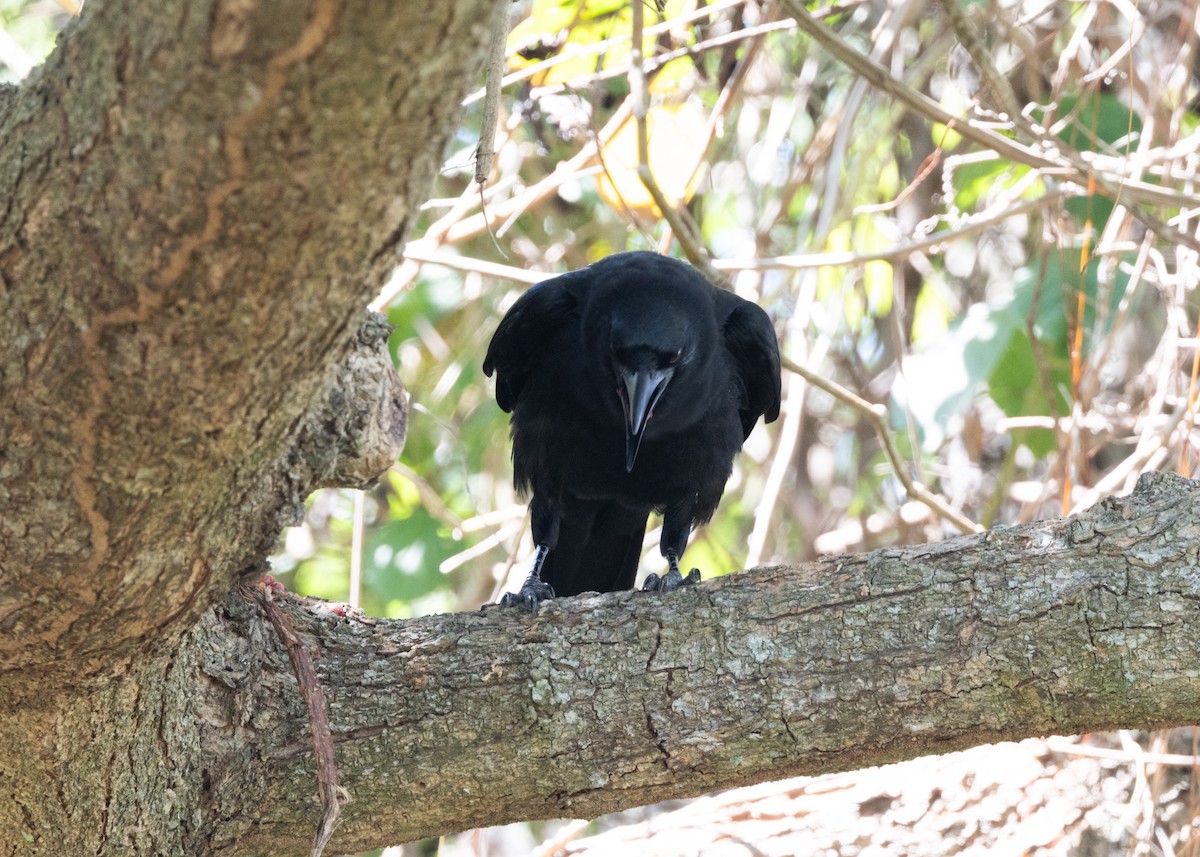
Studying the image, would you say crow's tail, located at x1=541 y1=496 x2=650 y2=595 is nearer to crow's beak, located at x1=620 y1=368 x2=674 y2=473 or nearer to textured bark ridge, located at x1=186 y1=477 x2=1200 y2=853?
crow's beak, located at x1=620 y1=368 x2=674 y2=473

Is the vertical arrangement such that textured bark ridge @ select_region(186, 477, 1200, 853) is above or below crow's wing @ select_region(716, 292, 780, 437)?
below

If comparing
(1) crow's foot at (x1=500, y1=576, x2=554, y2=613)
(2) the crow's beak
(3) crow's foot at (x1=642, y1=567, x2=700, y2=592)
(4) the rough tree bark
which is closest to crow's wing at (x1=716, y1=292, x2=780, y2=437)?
(2) the crow's beak

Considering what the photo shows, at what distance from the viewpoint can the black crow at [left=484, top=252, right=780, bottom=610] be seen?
3.28 m

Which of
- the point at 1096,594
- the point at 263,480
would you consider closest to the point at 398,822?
the point at 263,480

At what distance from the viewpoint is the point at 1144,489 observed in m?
2.39

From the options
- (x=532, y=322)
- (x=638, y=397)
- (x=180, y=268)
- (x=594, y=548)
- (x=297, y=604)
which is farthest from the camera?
(x=594, y=548)

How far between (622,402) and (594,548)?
0.89m

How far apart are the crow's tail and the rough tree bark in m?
1.38

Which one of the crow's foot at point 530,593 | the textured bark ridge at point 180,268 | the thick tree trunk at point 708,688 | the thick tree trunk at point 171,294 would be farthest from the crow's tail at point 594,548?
the textured bark ridge at point 180,268

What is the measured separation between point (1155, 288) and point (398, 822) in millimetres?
4104

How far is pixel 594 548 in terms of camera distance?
404 cm

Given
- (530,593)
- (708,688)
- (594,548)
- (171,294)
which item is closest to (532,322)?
(594,548)

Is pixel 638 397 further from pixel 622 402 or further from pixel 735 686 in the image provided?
pixel 735 686

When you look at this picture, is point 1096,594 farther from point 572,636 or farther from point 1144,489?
point 572,636
